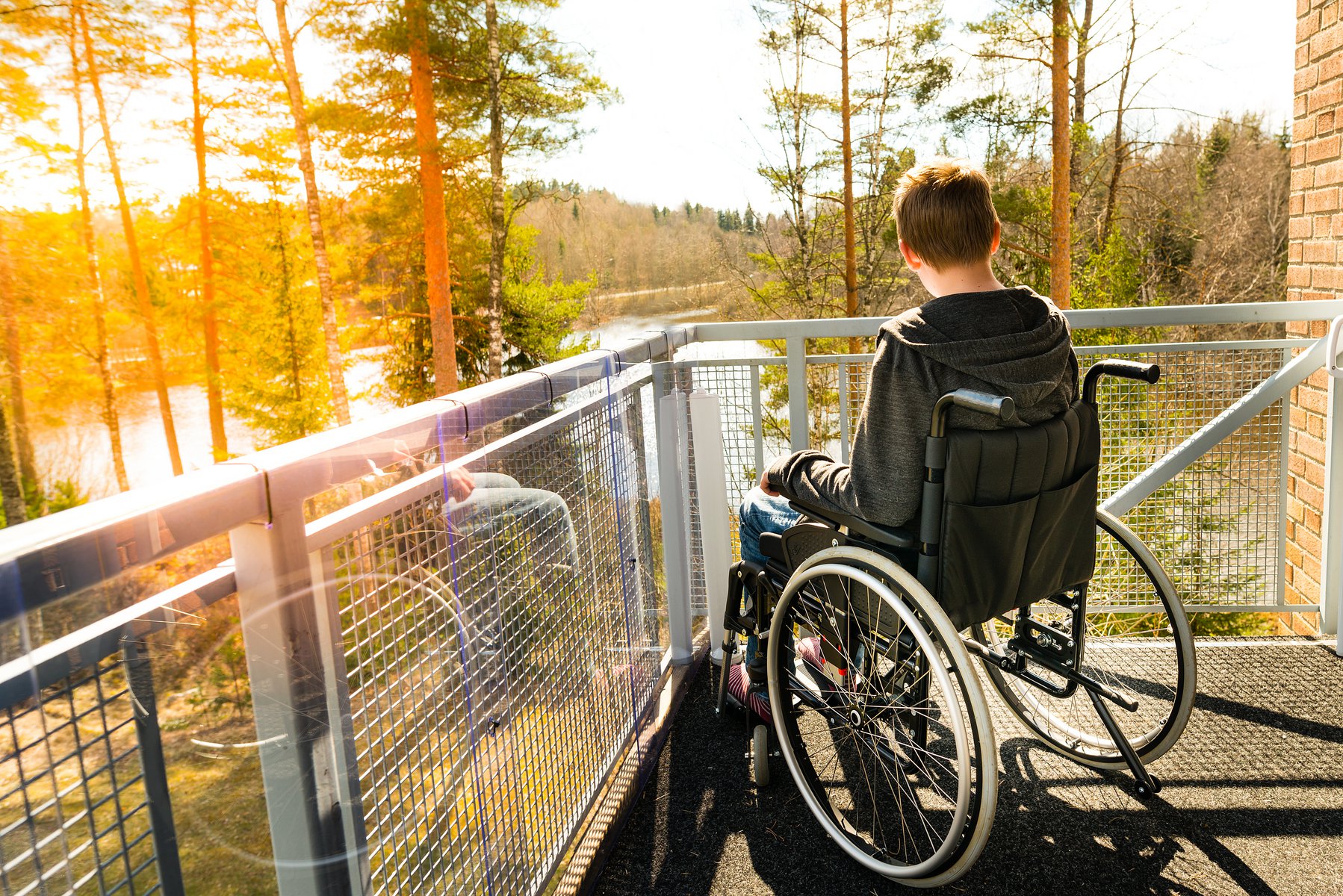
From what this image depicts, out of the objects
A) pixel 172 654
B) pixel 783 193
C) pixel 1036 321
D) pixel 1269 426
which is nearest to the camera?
pixel 172 654

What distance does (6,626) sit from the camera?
584mm

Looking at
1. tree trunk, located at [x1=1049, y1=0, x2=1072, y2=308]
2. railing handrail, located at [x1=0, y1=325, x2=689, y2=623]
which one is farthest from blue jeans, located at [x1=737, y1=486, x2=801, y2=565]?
tree trunk, located at [x1=1049, y1=0, x2=1072, y2=308]

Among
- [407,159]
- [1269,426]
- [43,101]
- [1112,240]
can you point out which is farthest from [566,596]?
[43,101]

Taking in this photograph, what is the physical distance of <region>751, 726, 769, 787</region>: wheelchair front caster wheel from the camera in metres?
1.92

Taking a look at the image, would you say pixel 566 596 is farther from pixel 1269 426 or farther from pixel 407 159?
pixel 407 159

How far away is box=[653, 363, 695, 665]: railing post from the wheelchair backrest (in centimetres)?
97

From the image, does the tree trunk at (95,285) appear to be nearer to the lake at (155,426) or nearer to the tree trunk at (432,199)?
the lake at (155,426)

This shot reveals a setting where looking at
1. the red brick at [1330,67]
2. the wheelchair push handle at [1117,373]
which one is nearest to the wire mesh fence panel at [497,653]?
the wheelchair push handle at [1117,373]

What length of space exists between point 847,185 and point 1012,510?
15.3 metres

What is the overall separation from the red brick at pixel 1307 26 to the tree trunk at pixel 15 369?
19419 mm

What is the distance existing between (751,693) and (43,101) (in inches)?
887

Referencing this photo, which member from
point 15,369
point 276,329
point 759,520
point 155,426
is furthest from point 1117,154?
point 15,369

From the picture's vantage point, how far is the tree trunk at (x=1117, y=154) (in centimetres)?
1456

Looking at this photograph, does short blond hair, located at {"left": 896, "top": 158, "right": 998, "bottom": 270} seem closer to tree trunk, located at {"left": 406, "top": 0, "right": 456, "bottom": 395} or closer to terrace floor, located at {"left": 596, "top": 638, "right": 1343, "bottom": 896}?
terrace floor, located at {"left": 596, "top": 638, "right": 1343, "bottom": 896}
